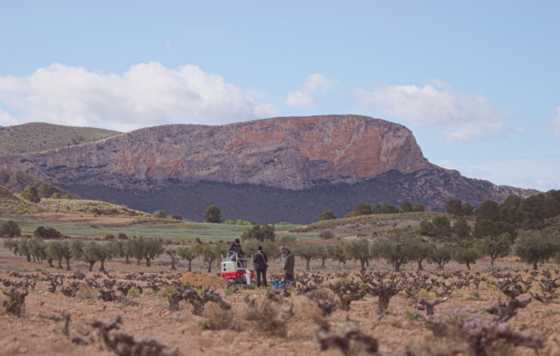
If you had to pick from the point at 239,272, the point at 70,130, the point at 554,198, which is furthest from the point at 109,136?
the point at 239,272

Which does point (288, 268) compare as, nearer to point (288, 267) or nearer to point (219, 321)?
point (288, 267)

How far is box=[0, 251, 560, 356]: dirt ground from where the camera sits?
12.6m

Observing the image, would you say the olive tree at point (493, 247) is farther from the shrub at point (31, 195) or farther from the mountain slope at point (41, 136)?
the mountain slope at point (41, 136)

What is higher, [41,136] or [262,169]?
[41,136]

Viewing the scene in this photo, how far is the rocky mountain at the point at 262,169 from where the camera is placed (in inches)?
5974

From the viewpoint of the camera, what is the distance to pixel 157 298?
2405cm

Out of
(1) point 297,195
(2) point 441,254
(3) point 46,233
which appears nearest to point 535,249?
(2) point 441,254

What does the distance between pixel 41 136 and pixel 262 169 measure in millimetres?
45336

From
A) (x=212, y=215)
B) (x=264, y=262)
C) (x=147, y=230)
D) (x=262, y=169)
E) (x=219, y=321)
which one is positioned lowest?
(x=219, y=321)

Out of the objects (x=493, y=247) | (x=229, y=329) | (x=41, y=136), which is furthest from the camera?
(x=41, y=136)

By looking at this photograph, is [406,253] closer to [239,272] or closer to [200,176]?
[239,272]

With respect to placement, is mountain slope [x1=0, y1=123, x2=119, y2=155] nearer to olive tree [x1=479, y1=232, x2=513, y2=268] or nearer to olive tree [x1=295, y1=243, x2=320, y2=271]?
olive tree [x1=295, y1=243, x2=320, y2=271]

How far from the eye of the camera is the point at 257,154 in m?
164

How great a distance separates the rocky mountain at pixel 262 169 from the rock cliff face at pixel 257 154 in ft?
0.63
